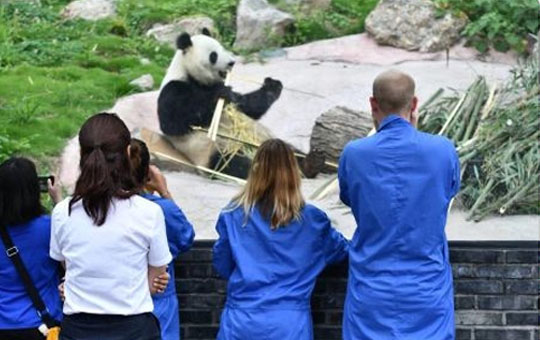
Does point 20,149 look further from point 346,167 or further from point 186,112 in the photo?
point 346,167

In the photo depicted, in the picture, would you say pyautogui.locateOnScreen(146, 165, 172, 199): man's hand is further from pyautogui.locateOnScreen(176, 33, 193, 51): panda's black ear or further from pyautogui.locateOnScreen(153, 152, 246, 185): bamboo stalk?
pyautogui.locateOnScreen(176, 33, 193, 51): panda's black ear

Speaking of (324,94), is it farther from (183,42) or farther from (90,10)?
(90,10)

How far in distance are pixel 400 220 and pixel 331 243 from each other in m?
0.47

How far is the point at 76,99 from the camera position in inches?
289

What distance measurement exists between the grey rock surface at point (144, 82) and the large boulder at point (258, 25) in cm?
120

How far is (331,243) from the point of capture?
3744 millimetres

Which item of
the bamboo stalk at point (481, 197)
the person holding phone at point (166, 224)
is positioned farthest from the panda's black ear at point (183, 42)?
the person holding phone at point (166, 224)

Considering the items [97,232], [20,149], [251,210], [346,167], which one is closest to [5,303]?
[97,232]

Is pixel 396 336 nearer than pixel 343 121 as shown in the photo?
Yes

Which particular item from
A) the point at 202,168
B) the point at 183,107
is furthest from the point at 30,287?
the point at 183,107

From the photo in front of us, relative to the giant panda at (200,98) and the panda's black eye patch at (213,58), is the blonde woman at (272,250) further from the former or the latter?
the panda's black eye patch at (213,58)

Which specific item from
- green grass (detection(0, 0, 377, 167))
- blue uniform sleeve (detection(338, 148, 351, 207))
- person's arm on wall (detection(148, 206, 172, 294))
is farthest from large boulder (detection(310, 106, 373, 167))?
person's arm on wall (detection(148, 206, 172, 294))

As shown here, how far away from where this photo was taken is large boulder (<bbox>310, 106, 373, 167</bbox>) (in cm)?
655

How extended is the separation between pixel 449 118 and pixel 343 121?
76cm
